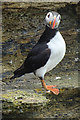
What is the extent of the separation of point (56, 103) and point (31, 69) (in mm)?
556

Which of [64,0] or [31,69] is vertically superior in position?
[64,0]

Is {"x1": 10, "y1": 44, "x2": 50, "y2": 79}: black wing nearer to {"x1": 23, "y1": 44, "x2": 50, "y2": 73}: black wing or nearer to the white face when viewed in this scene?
{"x1": 23, "y1": 44, "x2": 50, "y2": 73}: black wing

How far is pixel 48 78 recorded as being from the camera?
15.2ft

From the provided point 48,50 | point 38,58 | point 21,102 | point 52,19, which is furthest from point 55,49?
point 21,102

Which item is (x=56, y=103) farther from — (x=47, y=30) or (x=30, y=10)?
(x=30, y=10)

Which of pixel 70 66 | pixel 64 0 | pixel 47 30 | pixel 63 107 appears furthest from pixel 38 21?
pixel 63 107

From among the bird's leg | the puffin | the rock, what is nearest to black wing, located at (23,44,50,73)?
the puffin

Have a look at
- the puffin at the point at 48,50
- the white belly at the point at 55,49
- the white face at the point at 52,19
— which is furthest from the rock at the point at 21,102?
the white face at the point at 52,19

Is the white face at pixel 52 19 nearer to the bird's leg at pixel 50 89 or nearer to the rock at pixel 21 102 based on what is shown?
the bird's leg at pixel 50 89

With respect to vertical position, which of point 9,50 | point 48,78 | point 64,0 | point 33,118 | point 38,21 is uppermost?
point 64,0

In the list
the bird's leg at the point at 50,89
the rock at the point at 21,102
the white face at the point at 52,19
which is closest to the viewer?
the rock at the point at 21,102

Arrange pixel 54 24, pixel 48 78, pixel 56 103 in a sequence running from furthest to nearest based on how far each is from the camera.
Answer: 1. pixel 48 78
2. pixel 56 103
3. pixel 54 24

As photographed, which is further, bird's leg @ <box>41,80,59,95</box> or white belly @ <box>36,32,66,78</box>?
bird's leg @ <box>41,80,59,95</box>

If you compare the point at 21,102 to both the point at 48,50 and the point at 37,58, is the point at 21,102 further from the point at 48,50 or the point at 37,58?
the point at 48,50
